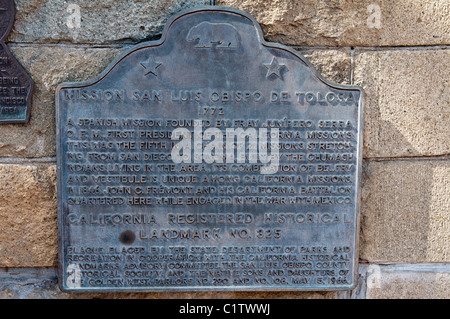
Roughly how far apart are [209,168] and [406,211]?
3.92 ft

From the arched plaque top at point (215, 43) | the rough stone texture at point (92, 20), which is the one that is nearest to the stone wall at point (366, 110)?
the rough stone texture at point (92, 20)

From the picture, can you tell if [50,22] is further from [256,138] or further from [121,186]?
[256,138]

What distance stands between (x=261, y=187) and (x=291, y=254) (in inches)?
16.9

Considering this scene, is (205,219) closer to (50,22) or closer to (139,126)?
(139,126)

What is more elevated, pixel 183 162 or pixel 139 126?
pixel 139 126

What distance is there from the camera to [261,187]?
2135 millimetres

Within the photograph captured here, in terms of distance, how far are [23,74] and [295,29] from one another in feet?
4.99

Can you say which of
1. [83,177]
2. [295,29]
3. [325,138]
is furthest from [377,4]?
[83,177]

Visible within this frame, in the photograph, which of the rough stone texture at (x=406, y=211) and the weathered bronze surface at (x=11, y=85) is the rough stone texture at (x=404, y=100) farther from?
the weathered bronze surface at (x=11, y=85)

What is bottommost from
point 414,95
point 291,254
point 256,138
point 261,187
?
point 291,254

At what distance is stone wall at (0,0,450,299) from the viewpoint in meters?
2.09

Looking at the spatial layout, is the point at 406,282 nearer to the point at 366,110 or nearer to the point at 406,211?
the point at 406,211

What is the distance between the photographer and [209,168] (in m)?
2.11

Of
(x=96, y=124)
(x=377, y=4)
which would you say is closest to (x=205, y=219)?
(x=96, y=124)
